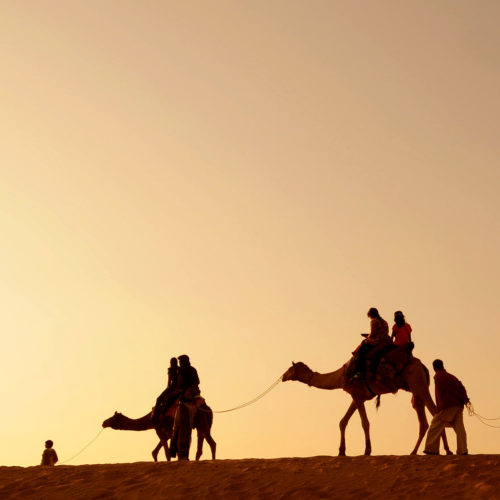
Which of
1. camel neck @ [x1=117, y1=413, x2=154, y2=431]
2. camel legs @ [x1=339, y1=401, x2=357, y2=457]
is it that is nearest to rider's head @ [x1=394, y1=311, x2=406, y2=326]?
camel legs @ [x1=339, y1=401, x2=357, y2=457]

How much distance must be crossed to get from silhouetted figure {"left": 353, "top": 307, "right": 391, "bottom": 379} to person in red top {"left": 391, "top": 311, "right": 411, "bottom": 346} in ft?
0.50

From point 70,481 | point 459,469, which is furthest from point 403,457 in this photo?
point 70,481

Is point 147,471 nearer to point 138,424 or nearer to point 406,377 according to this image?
point 406,377

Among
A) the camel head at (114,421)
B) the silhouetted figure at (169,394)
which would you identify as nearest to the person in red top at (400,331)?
the silhouetted figure at (169,394)

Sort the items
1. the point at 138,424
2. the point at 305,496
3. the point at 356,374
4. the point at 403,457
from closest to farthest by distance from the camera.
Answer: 1. the point at 305,496
2. the point at 403,457
3. the point at 356,374
4. the point at 138,424

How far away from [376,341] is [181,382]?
460 cm

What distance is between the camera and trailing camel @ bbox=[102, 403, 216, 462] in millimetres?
22266

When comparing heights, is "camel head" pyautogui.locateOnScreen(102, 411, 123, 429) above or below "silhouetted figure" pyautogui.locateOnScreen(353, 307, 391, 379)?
above

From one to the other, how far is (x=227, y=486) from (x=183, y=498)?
75 centimetres

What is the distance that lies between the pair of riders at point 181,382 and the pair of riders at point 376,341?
3789 millimetres

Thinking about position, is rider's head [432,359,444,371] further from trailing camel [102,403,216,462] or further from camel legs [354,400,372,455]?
trailing camel [102,403,216,462]

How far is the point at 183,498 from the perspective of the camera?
16156 mm

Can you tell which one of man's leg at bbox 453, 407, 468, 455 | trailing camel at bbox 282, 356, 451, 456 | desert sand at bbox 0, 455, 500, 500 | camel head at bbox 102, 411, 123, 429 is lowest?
desert sand at bbox 0, 455, 500, 500

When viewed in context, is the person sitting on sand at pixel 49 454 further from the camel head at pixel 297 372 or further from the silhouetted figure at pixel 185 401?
the camel head at pixel 297 372
